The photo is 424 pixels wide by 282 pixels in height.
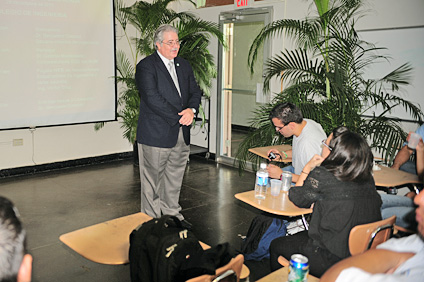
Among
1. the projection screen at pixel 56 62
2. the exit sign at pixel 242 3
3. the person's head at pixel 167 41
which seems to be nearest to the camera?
the person's head at pixel 167 41

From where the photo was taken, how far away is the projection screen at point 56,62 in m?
5.68

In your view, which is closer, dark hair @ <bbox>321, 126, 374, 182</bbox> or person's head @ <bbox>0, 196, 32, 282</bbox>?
person's head @ <bbox>0, 196, 32, 282</bbox>

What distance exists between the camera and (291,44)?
19.6ft

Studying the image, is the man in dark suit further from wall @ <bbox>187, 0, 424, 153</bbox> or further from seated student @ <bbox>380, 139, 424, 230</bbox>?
wall @ <bbox>187, 0, 424, 153</bbox>

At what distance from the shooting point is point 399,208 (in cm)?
333

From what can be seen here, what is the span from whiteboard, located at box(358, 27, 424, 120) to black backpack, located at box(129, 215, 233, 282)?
12.3 feet

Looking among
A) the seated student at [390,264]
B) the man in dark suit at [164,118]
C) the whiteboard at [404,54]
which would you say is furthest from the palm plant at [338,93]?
the seated student at [390,264]

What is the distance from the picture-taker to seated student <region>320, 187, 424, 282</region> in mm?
1420

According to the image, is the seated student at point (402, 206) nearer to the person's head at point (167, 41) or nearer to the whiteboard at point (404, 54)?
the whiteboard at point (404, 54)

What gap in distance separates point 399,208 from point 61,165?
4993 mm

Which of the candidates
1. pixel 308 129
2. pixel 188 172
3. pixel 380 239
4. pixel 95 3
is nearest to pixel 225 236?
pixel 308 129

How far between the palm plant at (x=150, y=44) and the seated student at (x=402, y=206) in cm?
356

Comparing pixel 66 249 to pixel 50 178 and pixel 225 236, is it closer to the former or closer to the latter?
pixel 225 236

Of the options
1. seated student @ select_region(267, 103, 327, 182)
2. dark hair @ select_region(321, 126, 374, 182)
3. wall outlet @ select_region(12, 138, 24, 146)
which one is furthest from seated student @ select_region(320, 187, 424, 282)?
wall outlet @ select_region(12, 138, 24, 146)
